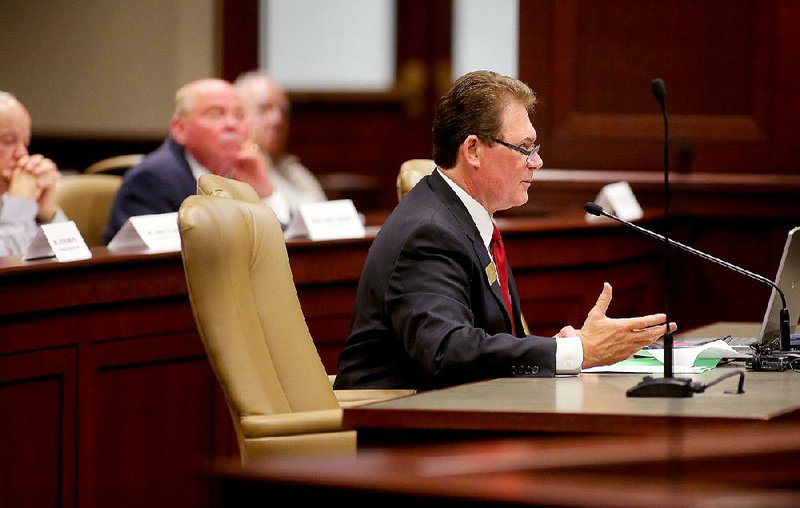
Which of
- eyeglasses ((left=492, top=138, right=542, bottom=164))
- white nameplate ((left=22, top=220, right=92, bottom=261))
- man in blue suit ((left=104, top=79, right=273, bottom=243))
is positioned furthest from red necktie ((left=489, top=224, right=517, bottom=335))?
man in blue suit ((left=104, top=79, right=273, bottom=243))

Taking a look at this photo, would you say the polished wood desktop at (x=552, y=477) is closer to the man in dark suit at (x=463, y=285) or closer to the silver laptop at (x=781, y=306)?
the man in dark suit at (x=463, y=285)

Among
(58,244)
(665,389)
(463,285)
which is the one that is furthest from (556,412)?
(58,244)

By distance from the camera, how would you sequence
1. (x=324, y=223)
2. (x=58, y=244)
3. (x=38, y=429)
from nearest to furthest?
(x=38, y=429)
(x=58, y=244)
(x=324, y=223)

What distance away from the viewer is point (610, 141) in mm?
5758

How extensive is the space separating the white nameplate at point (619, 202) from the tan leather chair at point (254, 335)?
7.86ft

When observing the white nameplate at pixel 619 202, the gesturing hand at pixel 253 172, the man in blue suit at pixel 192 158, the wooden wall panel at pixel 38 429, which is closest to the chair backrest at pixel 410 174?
the wooden wall panel at pixel 38 429

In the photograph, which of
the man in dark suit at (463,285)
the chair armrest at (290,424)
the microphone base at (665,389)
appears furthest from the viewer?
the man in dark suit at (463,285)

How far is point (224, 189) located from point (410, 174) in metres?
0.79

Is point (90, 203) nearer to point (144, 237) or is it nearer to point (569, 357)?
point (144, 237)

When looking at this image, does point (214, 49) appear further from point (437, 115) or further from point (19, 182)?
point (437, 115)

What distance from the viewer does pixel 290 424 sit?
2.66 m

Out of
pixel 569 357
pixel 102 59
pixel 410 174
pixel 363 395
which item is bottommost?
pixel 363 395

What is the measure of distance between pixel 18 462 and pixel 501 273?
1.20 m

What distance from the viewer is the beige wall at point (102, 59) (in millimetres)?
8141
